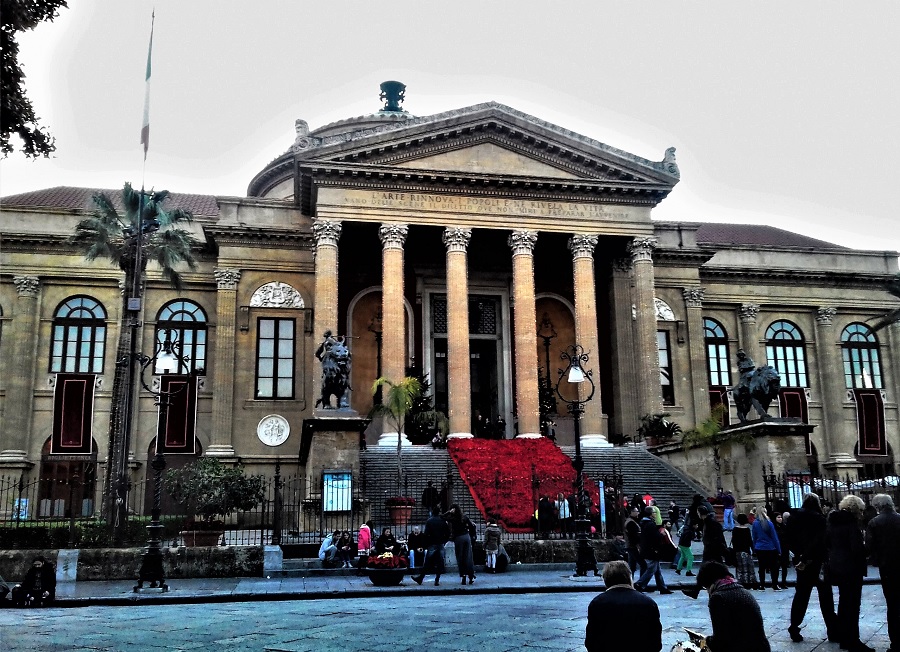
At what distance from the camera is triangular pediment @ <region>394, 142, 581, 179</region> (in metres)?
34.6

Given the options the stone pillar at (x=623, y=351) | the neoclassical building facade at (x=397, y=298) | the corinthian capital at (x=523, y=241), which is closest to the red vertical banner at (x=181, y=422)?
the neoclassical building facade at (x=397, y=298)

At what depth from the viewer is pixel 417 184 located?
3428cm

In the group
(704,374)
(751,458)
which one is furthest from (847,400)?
(751,458)

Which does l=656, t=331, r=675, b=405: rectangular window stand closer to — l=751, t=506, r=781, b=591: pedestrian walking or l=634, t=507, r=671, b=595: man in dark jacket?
l=751, t=506, r=781, b=591: pedestrian walking

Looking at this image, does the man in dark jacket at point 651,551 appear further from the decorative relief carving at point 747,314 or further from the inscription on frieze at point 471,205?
the decorative relief carving at point 747,314

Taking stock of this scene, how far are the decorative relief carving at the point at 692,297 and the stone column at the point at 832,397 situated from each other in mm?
7818

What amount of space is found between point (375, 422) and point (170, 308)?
1004cm

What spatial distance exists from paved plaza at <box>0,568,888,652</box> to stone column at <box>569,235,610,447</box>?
15.8 metres

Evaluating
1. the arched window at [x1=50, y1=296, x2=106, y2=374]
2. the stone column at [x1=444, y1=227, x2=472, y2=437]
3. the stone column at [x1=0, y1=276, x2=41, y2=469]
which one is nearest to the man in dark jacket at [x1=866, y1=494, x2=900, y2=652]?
the stone column at [x1=444, y1=227, x2=472, y2=437]

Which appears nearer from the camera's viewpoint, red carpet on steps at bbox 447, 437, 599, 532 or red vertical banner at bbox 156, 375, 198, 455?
red carpet on steps at bbox 447, 437, 599, 532

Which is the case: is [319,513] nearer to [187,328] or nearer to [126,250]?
[126,250]

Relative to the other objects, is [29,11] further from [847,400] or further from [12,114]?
[847,400]

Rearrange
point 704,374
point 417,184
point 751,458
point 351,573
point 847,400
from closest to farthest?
point 351,573, point 751,458, point 417,184, point 704,374, point 847,400

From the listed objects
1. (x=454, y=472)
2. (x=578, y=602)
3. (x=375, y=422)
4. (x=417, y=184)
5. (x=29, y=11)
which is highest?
(x=417, y=184)
